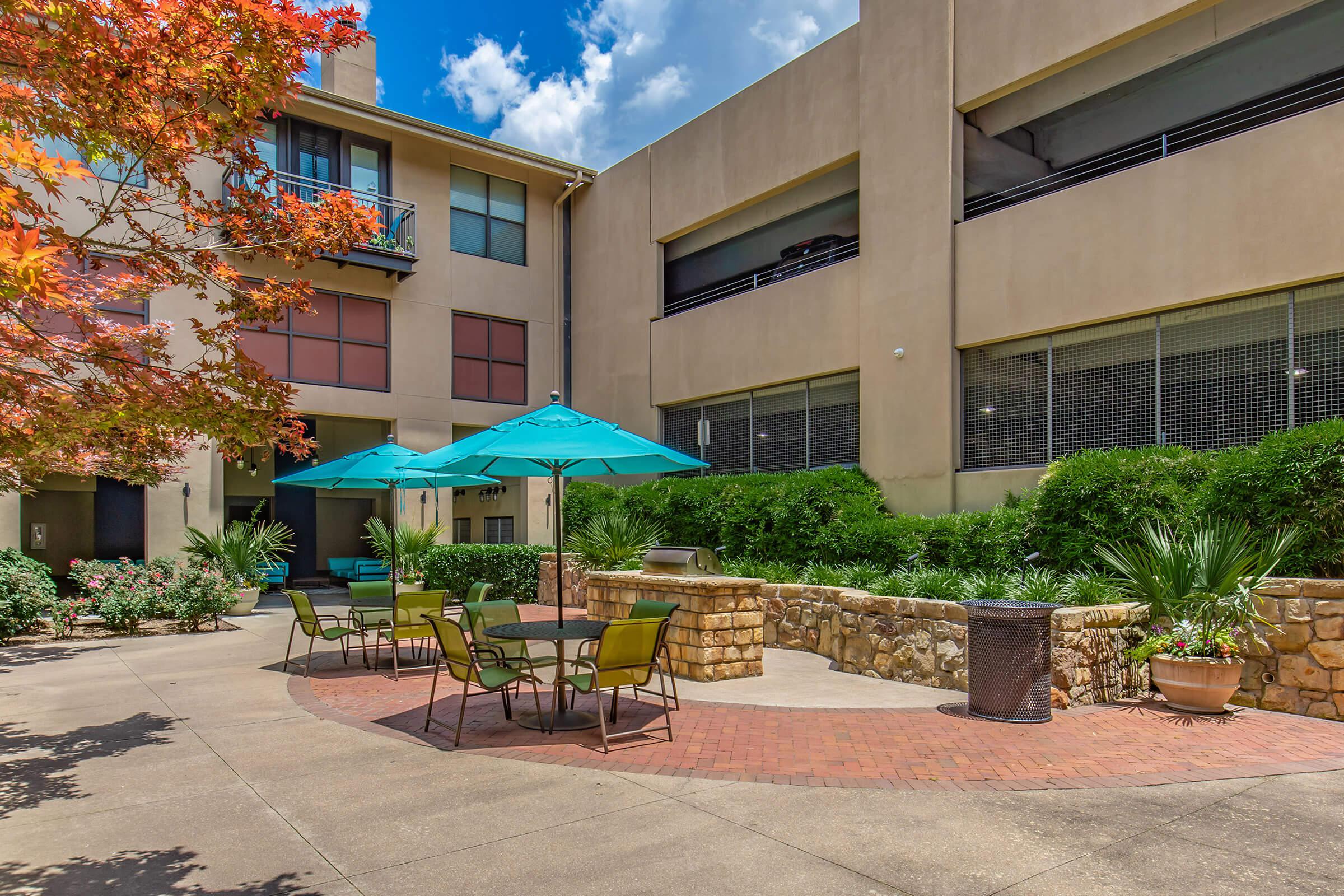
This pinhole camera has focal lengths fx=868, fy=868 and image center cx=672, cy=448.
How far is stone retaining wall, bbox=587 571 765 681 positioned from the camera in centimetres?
873

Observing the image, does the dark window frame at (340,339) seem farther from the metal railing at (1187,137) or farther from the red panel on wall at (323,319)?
the metal railing at (1187,137)

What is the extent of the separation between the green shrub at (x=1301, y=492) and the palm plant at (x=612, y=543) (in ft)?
26.2

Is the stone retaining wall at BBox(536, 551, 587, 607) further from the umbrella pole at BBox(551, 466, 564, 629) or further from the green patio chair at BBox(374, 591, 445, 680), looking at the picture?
the umbrella pole at BBox(551, 466, 564, 629)

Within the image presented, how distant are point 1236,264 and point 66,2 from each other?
1130 cm

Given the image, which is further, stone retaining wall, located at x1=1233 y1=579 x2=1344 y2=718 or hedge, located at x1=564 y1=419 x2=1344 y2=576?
hedge, located at x1=564 y1=419 x2=1344 y2=576

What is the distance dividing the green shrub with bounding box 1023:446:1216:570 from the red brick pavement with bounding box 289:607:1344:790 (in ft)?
6.91

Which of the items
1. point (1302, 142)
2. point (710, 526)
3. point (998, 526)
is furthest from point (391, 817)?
point (1302, 142)

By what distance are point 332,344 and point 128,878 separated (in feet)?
54.2

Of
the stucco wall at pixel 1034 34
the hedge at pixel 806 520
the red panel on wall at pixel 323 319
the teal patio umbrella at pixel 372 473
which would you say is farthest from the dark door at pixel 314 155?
the stucco wall at pixel 1034 34

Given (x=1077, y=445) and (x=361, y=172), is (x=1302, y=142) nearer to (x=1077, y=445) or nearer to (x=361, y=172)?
(x=1077, y=445)

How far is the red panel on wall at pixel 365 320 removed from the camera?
19.4 m

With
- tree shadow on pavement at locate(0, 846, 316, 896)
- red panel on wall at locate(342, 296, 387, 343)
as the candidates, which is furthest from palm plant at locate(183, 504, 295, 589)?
tree shadow on pavement at locate(0, 846, 316, 896)

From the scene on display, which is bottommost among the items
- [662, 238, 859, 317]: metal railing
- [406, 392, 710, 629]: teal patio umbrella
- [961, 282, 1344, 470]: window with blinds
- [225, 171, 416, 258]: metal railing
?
[406, 392, 710, 629]: teal patio umbrella

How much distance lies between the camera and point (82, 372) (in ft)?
54.2
